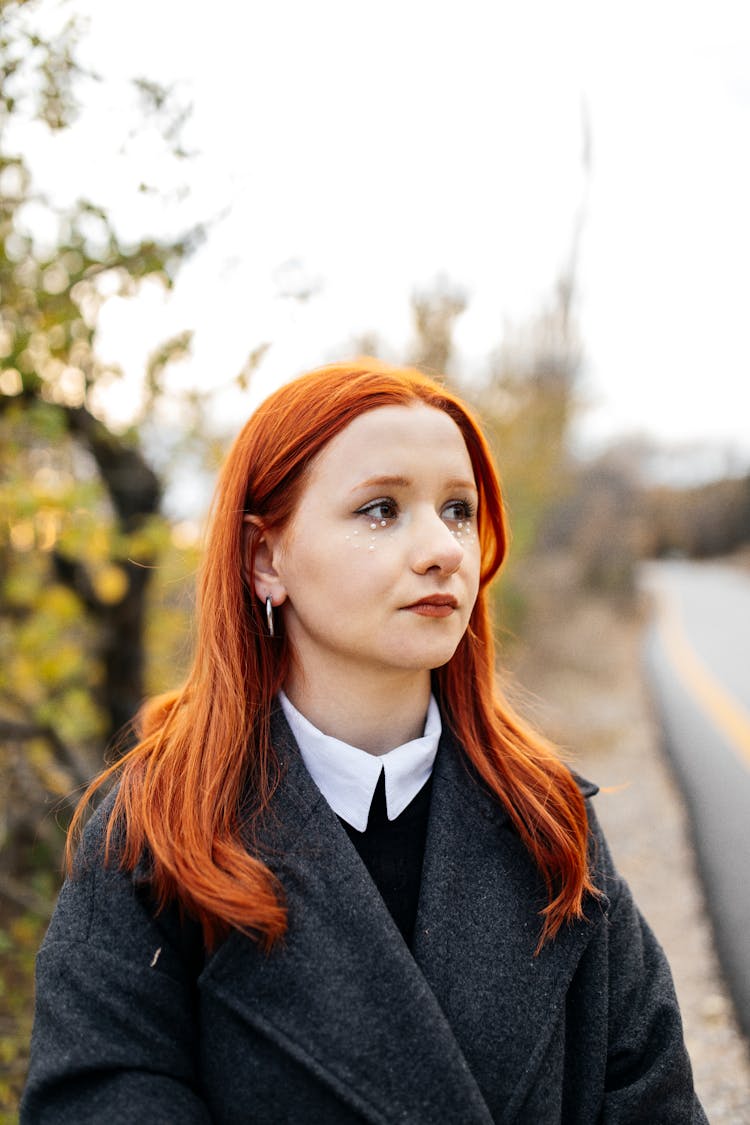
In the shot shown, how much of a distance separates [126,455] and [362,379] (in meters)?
2.46

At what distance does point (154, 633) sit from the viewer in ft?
15.4

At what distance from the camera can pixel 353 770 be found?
1.72m

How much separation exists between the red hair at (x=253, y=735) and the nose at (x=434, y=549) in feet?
0.83

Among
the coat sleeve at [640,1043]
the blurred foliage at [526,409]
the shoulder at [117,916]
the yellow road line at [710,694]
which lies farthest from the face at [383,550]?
the blurred foliage at [526,409]

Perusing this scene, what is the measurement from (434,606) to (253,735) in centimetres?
44

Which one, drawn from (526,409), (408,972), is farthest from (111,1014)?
(526,409)

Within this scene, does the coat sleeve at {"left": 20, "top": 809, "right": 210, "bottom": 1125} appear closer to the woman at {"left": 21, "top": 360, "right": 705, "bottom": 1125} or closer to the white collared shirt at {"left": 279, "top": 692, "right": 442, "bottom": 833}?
the woman at {"left": 21, "top": 360, "right": 705, "bottom": 1125}

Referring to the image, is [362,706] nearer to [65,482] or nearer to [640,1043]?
[640,1043]

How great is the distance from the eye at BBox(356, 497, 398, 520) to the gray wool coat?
0.44 meters

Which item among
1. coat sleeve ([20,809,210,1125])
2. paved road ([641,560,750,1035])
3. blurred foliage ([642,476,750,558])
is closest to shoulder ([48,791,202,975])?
coat sleeve ([20,809,210,1125])

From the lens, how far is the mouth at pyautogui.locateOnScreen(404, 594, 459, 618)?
167 centimetres

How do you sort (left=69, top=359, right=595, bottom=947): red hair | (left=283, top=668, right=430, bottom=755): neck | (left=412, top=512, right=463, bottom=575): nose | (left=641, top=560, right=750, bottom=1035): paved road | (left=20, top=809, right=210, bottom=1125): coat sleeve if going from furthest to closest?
(left=641, top=560, right=750, bottom=1035): paved road → (left=283, top=668, right=430, bottom=755): neck → (left=412, top=512, right=463, bottom=575): nose → (left=69, top=359, right=595, bottom=947): red hair → (left=20, top=809, right=210, bottom=1125): coat sleeve

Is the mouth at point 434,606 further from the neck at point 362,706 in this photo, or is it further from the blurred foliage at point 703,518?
the blurred foliage at point 703,518

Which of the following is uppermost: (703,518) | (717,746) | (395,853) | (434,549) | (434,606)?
(434,549)
